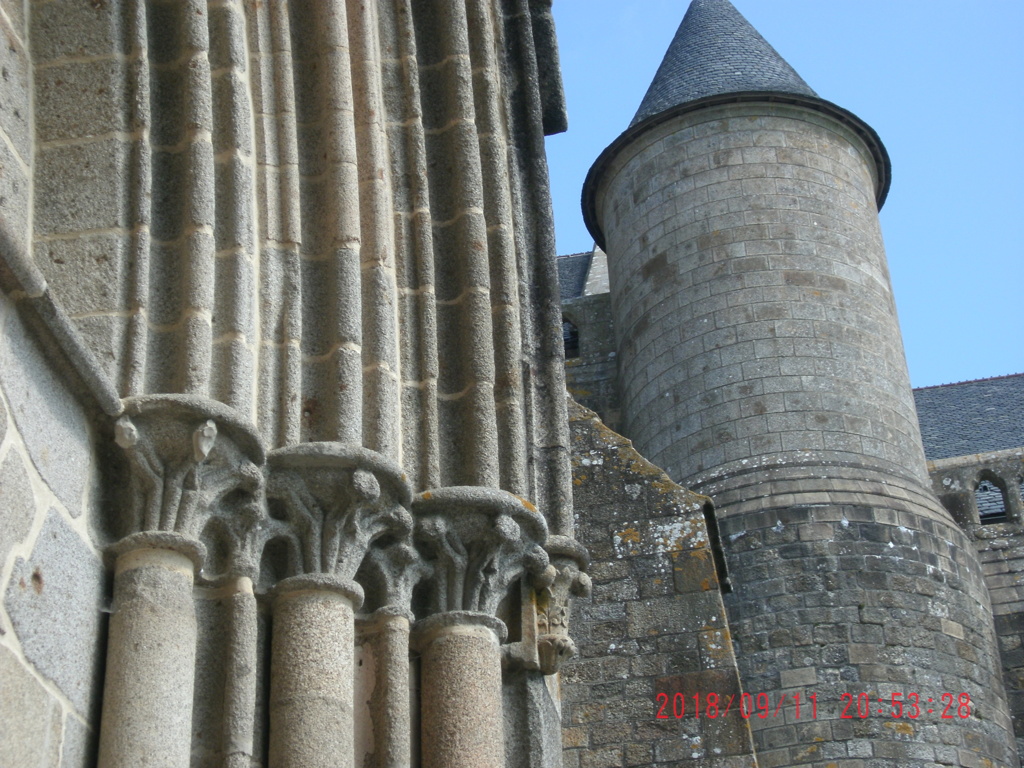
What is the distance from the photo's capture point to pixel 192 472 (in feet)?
11.2

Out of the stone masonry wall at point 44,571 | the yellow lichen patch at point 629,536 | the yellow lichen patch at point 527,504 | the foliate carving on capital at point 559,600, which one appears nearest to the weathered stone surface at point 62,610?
the stone masonry wall at point 44,571

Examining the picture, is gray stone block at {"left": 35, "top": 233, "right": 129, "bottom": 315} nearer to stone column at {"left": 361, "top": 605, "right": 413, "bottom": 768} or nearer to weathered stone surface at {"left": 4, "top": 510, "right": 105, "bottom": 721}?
weathered stone surface at {"left": 4, "top": 510, "right": 105, "bottom": 721}

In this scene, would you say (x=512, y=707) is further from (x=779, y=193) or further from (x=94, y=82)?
(x=779, y=193)

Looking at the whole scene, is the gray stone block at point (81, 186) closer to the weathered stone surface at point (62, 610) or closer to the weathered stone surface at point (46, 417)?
the weathered stone surface at point (46, 417)

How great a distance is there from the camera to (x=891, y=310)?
12.7m

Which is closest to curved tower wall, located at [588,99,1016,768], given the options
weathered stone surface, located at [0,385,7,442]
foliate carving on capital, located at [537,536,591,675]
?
foliate carving on capital, located at [537,536,591,675]

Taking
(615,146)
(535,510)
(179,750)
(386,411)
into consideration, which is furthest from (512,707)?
(615,146)

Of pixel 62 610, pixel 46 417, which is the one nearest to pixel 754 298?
pixel 46 417

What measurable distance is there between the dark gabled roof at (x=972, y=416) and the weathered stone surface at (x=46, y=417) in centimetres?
1238

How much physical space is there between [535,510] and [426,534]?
0.32 metres

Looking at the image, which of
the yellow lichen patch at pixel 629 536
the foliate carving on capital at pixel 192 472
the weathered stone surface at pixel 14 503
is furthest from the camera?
the yellow lichen patch at pixel 629 536

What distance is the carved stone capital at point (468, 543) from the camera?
12.6 ft

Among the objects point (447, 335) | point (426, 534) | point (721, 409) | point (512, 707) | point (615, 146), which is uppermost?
point (615, 146)

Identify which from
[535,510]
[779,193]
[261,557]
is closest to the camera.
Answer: [261,557]
